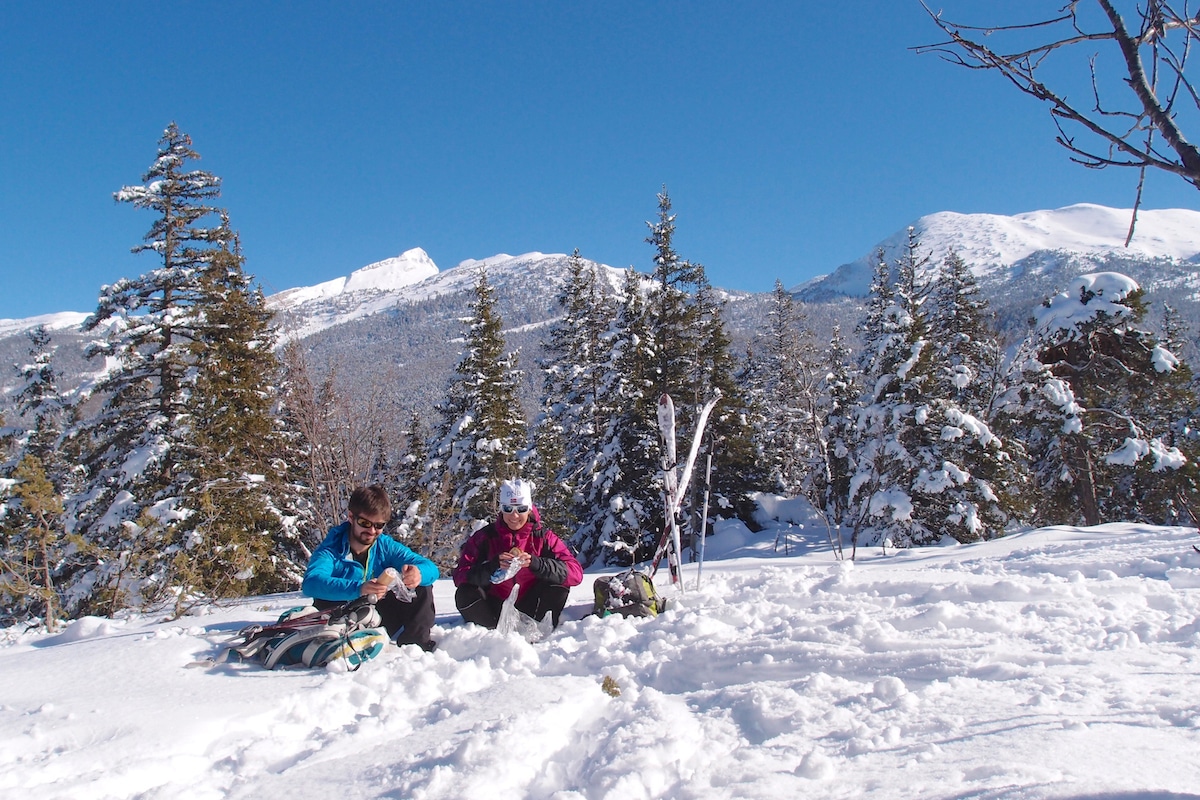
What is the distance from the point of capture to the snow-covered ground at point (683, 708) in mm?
2387

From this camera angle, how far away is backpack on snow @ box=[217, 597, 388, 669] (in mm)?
3859

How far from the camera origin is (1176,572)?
5074 mm

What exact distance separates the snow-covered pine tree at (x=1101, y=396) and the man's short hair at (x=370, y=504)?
14.8 m

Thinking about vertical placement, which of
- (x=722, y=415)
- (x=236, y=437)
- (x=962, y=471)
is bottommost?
(x=962, y=471)

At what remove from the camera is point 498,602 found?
5.09m

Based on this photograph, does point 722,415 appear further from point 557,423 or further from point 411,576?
point 411,576

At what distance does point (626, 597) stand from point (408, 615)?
5.52 feet

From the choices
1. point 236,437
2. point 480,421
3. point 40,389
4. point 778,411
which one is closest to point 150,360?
point 236,437

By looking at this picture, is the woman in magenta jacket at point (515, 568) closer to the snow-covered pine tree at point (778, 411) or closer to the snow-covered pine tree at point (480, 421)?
the snow-covered pine tree at point (480, 421)

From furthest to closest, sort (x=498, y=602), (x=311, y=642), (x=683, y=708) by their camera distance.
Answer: (x=498, y=602) → (x=311, y=642) → (x=683, y=708)

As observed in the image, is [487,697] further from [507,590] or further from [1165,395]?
[1165,395]

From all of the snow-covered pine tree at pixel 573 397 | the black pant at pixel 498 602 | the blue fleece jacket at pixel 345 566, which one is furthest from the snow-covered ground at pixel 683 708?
the snow-covered pine tree at pixel 573 397

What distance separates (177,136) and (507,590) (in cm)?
1290

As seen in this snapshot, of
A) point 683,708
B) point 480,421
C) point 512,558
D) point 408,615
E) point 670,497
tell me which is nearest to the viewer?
point 683,708
